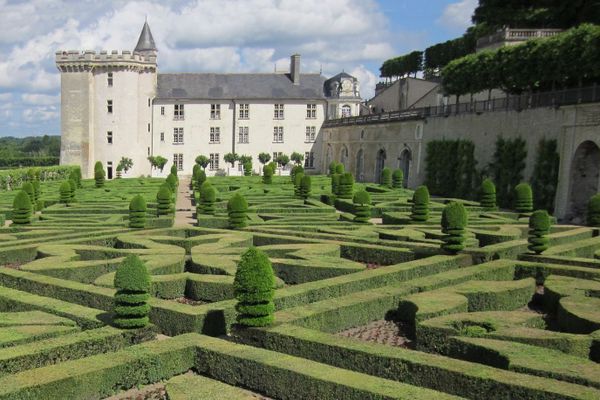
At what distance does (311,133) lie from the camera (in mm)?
64750

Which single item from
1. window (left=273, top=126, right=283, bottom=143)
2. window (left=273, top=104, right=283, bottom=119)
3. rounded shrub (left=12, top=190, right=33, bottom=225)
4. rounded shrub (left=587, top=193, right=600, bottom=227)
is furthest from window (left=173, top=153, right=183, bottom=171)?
rounded shrub (left=587, top=193, right=600, bottom=227)

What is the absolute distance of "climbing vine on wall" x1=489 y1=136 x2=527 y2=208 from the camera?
108ft

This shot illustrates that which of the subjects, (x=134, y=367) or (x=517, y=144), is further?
(x=517, y=144)

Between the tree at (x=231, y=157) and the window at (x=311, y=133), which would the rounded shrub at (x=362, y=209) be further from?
→ the window at (x=311, y=133)

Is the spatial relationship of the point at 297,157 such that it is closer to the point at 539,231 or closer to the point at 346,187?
the point at 346,187

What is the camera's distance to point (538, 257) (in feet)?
54.0

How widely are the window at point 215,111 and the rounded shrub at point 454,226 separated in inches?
1921

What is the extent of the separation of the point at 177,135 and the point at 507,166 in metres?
36.8

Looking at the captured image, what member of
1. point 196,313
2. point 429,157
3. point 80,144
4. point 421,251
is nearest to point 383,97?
point 429,157

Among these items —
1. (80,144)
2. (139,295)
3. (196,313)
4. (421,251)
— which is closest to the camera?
(139,295)

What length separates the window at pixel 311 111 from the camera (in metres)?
64.4

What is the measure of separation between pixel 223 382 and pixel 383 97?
197 ft

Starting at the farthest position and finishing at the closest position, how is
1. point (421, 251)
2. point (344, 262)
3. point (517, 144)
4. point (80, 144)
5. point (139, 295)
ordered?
point (80, 144) < point (517, 144) < point (421, 251) < point (344, 262) < point (139, 295)

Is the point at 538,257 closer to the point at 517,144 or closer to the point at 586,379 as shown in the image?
the point at 586,379
